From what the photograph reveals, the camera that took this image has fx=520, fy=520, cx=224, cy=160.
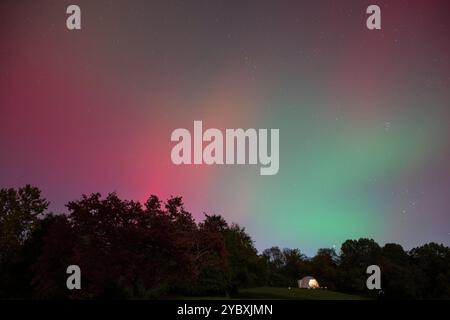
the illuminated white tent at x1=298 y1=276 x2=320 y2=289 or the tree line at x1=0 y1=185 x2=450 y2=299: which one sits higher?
the tree line at x1=0 y1=185 x2=450 y2=299

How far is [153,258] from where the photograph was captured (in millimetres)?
29281

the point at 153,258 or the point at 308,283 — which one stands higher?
the point at 153,258

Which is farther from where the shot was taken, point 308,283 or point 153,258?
point 308,283

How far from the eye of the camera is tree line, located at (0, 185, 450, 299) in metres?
29.3

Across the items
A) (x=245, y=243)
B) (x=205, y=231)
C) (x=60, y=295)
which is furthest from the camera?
(x=245, y=243)

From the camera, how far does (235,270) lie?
178 ft

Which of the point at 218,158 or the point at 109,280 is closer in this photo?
A: the point at 218,158

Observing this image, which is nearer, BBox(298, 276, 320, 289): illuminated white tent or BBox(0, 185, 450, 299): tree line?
BBox(0, 185, 450, 299): tree line

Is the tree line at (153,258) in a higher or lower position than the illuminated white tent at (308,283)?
higher

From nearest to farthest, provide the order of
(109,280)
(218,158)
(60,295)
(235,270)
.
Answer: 1. (218,158)
2. (109,280)
3. (60,295)
4. (235,270)

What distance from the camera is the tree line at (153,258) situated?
96.1 feet
